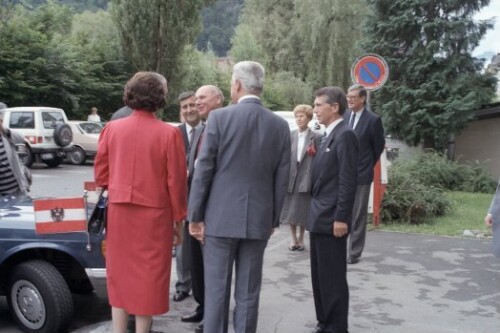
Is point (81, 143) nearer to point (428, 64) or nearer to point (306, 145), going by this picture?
point (428, 64)

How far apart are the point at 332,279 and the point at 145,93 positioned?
1935 mm

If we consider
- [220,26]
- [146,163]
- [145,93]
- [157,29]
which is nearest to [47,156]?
[157,29]

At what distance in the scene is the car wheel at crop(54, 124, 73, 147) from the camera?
1934cm

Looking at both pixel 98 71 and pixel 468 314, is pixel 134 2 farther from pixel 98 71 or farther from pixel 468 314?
pixel 468 314

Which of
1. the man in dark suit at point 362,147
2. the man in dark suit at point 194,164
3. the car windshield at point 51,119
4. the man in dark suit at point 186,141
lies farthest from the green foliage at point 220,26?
the man in dark suit at point 194,164

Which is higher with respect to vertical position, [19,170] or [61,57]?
[61,57]

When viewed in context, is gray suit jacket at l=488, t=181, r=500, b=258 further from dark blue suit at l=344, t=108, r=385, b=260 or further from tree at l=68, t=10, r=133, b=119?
tree at l=68, t=10, r=133, b=119

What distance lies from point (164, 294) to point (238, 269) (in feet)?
1.73

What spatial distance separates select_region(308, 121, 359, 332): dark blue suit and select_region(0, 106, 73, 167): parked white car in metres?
16.0

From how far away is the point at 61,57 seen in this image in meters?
26.2

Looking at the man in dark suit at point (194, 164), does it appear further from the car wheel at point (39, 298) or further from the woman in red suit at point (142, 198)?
the car wheel at point (39, 298)

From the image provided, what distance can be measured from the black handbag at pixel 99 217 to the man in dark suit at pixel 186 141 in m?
1.00

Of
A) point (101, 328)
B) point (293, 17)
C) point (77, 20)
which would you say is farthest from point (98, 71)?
point (101, 328)

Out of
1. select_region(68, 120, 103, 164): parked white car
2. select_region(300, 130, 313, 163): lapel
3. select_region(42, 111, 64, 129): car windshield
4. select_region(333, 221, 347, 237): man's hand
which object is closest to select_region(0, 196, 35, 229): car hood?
select_region(333, 221, 347, 237): man's hand
